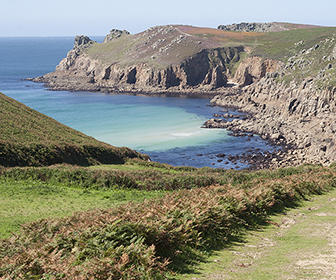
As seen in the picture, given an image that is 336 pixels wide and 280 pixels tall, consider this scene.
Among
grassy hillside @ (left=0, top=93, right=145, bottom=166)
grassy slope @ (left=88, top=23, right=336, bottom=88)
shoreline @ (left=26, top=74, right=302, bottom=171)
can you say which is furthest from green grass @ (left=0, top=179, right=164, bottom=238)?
grassy slope @ (left=88, top=23, right=336, bottom=88)

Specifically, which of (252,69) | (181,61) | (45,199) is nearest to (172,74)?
(181,61)

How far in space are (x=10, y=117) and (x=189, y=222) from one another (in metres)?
31.0

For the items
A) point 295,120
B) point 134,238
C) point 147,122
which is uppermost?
point 134,238

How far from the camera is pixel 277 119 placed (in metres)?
80.5

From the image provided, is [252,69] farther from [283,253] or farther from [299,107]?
[283,253]

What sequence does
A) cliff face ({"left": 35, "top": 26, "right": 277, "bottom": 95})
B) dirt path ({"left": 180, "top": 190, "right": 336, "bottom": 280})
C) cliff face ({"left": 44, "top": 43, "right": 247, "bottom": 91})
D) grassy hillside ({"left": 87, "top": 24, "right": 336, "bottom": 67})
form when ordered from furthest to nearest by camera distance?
1. cliff face ({"left": 44, "top": 43, "right": 247, "bottom": 91})
2. grassy hillside ({"left": 87, "top": 24, "right": 336, "bottom": 67})
3. cliff face ({"left": 35, "top": 26, "right": 277, "bottom": 95})
4. dirt path ({"left": 180, "top": 190, "right": 336, "bottom": 280})

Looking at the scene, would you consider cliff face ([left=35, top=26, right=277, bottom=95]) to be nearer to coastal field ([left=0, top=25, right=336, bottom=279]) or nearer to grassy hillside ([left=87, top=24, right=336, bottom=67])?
grassy hillside ([left=87, top=24, right=336, bottom=67])

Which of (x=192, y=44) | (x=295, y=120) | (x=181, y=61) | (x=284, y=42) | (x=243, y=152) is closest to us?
(x=243, y=152)

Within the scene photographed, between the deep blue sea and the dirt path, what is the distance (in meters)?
43.3

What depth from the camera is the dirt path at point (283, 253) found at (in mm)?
8930

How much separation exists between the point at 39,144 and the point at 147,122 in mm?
62251

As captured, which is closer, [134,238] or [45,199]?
[134,238]

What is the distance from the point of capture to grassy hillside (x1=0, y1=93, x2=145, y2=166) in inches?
1095

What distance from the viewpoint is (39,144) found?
99.7 ft
